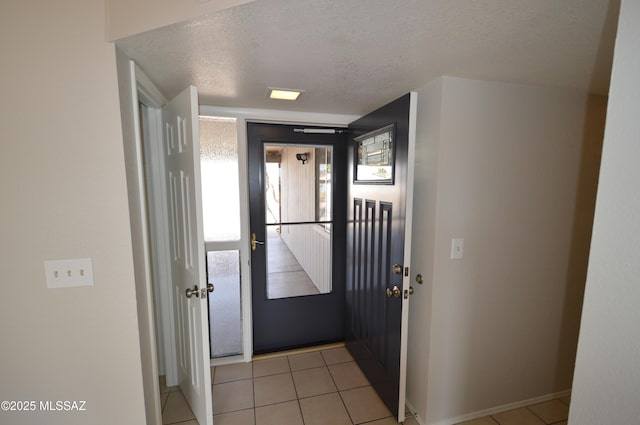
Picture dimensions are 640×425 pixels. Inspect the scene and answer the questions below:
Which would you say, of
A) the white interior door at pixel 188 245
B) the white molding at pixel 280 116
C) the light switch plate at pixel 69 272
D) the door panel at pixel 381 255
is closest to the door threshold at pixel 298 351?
the door panel at pixel 381 255

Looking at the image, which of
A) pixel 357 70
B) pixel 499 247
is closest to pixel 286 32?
pixel 357 70

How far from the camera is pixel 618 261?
1.94ft

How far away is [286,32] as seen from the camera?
100cm

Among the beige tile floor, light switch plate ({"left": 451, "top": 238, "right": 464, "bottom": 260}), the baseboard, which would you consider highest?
light switch plate ({"left": 451, "top": 238, "right": 464, "bottom": 260})

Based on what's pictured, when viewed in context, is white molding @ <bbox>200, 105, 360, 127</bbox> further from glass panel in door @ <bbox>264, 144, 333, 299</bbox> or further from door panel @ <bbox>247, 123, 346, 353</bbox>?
glass panel in door @ <bbox>264, 144, 333, 299</bbox>

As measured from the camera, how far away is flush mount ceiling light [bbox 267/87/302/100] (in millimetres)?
1658

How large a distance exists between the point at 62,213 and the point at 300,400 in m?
1.80

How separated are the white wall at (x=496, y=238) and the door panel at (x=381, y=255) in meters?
0.17

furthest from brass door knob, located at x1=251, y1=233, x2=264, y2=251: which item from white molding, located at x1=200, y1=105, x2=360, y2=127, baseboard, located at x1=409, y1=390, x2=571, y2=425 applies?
baseboard, located at x1=409, y1=390, x2=571, y2=425

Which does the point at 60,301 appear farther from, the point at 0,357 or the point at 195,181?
the point at 195,181

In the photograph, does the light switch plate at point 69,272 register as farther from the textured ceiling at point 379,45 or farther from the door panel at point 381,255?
the door panel at point 381,255

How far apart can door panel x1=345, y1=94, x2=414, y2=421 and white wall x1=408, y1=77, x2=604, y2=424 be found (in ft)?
0.56

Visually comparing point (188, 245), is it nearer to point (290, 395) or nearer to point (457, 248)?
point (290, 395)

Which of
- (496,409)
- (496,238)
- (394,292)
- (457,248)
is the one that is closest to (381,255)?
(394,292)
